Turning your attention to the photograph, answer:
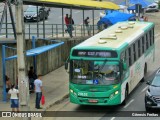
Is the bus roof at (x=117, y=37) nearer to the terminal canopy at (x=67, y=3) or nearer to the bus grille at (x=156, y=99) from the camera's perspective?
the bus grille at (x=156, y=99)

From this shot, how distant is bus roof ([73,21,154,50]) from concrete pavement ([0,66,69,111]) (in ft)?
10.4

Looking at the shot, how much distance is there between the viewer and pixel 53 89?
1033 inches

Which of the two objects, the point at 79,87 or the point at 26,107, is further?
the point at 79,87

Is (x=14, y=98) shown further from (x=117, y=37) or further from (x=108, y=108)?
(x=117, y=37)

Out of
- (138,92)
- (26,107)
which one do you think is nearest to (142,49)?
(138,92)

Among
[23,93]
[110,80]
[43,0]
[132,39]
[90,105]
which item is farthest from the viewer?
[43,0]

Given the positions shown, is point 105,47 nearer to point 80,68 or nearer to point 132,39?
point 80,68

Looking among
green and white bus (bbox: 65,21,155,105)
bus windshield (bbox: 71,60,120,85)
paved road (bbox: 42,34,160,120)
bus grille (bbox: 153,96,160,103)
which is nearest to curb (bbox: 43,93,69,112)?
paved road (bbox: 42,34,160,120)

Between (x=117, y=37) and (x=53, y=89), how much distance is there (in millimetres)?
4916

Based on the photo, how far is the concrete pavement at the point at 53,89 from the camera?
2277 cm

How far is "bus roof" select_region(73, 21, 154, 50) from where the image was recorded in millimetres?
21314

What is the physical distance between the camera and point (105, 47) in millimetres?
20922

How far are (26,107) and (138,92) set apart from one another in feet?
26.8

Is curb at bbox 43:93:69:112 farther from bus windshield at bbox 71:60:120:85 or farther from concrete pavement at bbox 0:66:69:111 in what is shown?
bus windshield at bbox 71:60:120:85
